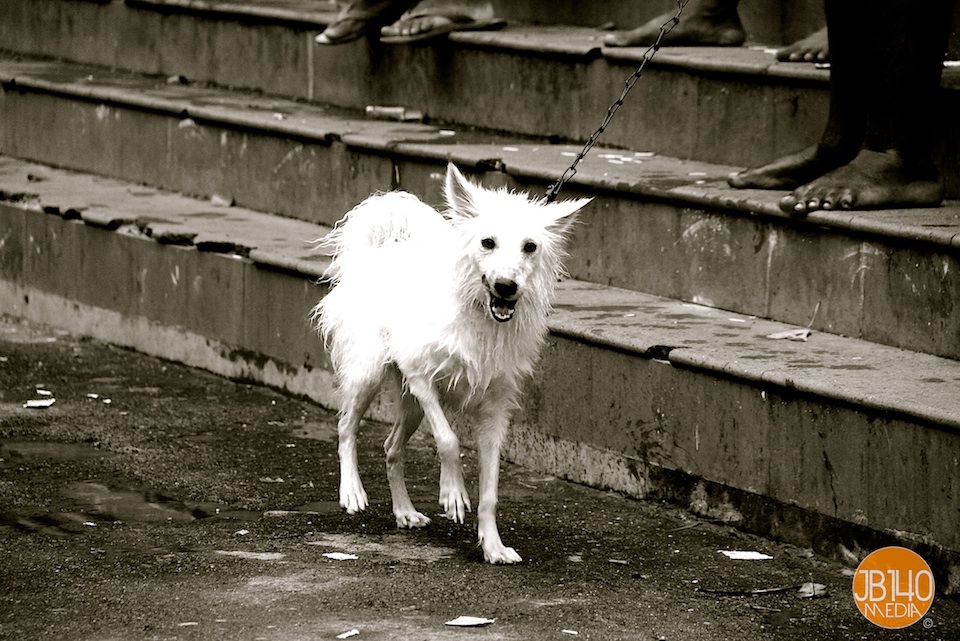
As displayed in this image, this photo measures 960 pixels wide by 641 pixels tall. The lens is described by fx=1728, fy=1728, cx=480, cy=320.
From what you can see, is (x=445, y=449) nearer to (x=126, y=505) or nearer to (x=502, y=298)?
(x=502, y=298)

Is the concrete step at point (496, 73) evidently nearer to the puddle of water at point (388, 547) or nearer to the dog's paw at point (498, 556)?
the dog's paw at point (498, 556)

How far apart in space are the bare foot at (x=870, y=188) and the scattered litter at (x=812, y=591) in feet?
5.45

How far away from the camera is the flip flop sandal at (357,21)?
9.07 metres

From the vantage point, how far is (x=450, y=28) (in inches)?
357

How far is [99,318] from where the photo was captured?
29.8ft

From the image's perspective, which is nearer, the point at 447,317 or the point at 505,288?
the point at 505,288

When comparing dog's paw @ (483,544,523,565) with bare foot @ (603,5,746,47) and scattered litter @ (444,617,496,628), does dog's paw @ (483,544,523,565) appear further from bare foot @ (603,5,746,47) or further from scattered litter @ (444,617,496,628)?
bare foot @ (603,5,746,47)

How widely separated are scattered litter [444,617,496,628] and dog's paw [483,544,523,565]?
0.60 metres

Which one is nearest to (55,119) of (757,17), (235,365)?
(235,365)

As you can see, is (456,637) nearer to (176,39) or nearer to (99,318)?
(99,318)

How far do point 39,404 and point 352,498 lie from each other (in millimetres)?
2096

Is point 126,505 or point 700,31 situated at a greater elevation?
point 700,31

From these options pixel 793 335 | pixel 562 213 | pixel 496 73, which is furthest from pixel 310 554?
pixel 496 73

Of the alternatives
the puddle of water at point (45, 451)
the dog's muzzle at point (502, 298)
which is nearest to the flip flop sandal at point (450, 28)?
the puddle of water at point (45, 451)
